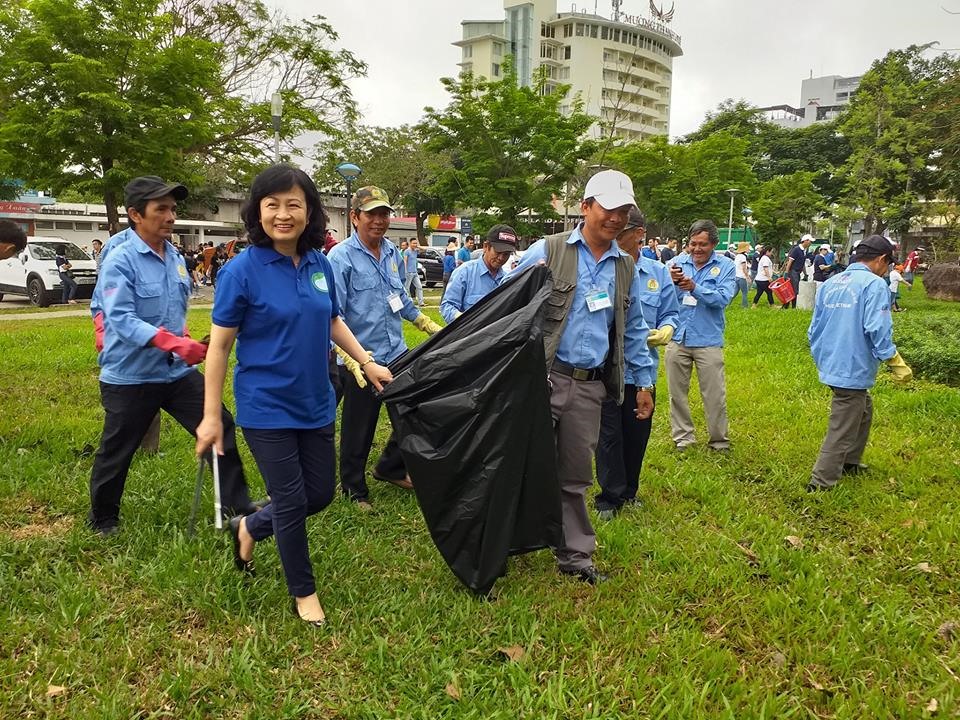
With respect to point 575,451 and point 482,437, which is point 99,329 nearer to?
point 482,437

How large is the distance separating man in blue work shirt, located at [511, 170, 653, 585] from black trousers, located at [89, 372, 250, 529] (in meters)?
1.65

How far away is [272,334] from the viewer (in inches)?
102

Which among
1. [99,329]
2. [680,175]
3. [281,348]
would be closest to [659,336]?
[281,348]

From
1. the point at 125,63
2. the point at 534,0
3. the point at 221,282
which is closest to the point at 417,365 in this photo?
the point at 221,282

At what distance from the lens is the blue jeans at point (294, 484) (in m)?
2.64

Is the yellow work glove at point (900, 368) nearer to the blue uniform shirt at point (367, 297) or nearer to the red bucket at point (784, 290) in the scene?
the blue uniform shirt at point (367, 297)

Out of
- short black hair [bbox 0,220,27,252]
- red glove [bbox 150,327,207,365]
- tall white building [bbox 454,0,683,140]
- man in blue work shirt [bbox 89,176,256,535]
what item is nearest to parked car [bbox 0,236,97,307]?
short black hair [bbox 0,220,27,252]

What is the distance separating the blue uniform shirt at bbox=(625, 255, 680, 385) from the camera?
14.2ft

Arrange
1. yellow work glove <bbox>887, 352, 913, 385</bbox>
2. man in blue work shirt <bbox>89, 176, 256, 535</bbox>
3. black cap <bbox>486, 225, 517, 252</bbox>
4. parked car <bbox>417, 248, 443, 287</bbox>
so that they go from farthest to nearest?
parked car <bbox>417, 248, 443, 287</bbox> < black cap <bbox>486, 225, 517, 252</bbox> < yellow work glove <bbox>887, 352, 913, 385</bbox> < man in blue work shirt <bbox>89, 176, 256, 535</bbox>

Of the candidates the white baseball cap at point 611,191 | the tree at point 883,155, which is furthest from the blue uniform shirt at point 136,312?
the tree at point 883,155

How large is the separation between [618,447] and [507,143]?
2029 centimetres

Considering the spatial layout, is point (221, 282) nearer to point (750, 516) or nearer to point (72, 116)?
point (750, 516)

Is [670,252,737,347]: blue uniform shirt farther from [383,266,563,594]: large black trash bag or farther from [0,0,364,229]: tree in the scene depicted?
[0,0,364,229]: tree

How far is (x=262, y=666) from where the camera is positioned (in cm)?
252
